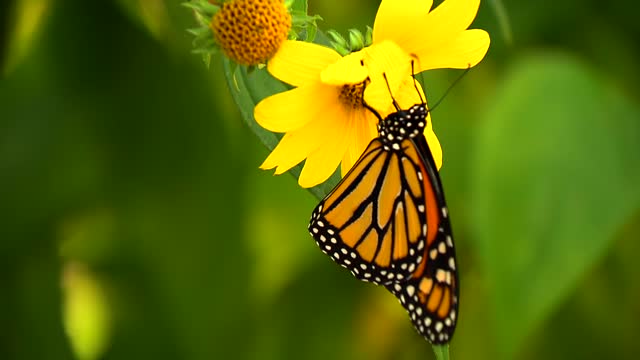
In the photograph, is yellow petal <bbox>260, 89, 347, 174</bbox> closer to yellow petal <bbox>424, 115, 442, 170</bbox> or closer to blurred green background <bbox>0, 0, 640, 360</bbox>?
yellow petal <bbox>424, 115, 442, 170</bbox>

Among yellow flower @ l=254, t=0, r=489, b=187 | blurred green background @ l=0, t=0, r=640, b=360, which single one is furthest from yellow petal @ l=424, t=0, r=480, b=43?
blurred green background @ l=0, t=0, r=640, b=360

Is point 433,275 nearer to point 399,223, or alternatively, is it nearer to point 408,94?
point 399,223

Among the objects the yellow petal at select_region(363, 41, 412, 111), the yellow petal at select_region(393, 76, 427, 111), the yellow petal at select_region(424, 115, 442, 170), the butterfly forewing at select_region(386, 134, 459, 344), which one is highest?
the yellow petal at select_region(363, 41, 412, 111)

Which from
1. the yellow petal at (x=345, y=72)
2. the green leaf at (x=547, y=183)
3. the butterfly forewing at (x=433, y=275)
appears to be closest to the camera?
the yellow petal at (x=345, y=72)

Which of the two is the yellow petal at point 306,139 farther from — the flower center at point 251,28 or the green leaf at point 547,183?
the green leaf at point 547,183

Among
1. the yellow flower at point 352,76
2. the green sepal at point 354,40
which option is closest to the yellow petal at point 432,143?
the yellow flower at point 352,76

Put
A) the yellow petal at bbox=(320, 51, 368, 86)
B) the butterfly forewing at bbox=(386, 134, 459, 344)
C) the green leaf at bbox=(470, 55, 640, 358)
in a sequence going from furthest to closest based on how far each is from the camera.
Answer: the green leaf at bbox=(470, 55, 640, 358), the butterfly forewing at bbox=(386, 134, 459, 344), the yellow petal at bbox=(320, 51, 368, 86)

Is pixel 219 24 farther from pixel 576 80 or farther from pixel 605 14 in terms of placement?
pixel 605 14
